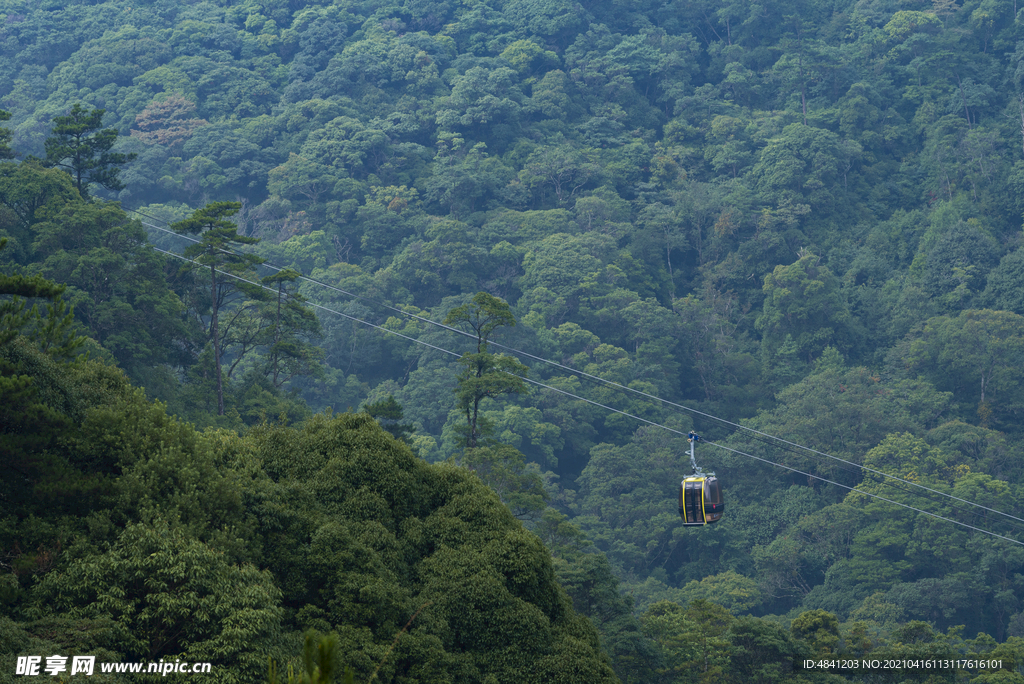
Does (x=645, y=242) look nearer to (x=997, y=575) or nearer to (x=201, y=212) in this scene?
(x=997, y=575)

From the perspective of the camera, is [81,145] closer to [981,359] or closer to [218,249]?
[218,249]

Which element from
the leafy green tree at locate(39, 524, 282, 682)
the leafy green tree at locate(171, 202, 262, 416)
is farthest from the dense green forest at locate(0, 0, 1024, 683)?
the leafy green tree at locate(171, 202, 262, 416)

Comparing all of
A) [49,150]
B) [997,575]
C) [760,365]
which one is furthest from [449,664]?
[760,365]

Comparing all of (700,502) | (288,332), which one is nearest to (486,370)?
(288,332)

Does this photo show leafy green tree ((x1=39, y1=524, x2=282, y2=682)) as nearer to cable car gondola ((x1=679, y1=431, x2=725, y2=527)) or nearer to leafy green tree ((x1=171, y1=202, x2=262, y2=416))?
cable car gondola ((x1=679, y1=431, x2=725, y2=527))

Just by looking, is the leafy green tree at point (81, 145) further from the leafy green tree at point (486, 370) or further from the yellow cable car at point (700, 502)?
the yellow cable car at point (700, 502)

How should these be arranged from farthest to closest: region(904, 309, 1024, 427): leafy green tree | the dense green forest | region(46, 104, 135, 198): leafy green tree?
region(904, 309, 1024, 427): leafy green tree, region(46, 104, 135, 198): leafy green tree, the dense green forest
